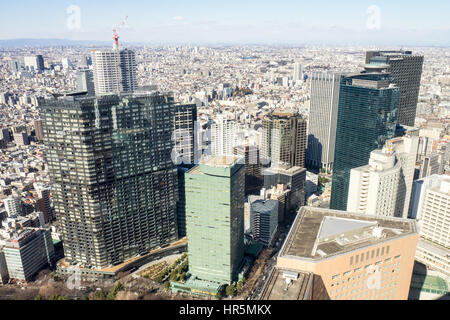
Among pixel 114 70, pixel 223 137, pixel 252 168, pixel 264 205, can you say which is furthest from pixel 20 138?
pixel 264 205

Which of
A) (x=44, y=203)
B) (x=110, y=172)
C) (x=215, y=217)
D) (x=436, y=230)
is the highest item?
(x=110, y=172)

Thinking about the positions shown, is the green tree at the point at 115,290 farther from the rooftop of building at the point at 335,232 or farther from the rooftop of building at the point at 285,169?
the rooftop of building at the point at 285,169

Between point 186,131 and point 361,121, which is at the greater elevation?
point 361,121

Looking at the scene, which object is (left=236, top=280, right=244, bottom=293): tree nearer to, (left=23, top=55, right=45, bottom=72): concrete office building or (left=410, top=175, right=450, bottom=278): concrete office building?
(left=410, top=175, right=450, bottom=278): concrete office building

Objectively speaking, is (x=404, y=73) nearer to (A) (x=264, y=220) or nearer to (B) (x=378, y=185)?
(B) (x=378, y=185)

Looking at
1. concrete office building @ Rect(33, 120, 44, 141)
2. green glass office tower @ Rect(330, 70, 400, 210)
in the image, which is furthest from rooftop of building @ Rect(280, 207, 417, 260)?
concrete office building @ Rect(33, 120, 44, 141)

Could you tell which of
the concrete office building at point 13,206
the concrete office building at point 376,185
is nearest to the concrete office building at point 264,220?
the concrete office building at point 376,185
